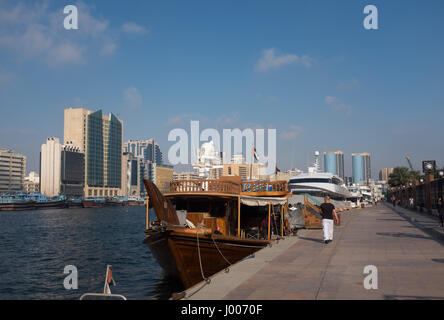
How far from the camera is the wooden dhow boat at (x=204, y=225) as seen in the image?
11.9m

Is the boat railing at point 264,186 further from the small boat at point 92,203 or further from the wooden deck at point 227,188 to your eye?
the small boat at point 92,203

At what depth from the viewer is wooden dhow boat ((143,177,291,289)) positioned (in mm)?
11883

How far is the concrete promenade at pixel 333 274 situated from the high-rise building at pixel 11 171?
18286cm

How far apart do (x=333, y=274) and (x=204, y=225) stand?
248 inches

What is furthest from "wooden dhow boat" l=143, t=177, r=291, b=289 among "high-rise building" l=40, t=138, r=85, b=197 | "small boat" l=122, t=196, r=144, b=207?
"high-rise building" l=40, t=138, r=85, b=197

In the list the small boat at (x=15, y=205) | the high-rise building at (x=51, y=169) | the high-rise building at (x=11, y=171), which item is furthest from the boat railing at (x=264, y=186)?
the high-rise building at (x=11, y=171)

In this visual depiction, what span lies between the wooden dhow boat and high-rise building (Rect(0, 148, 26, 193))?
17641 cm

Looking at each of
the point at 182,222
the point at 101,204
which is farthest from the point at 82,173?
the point at 182,222

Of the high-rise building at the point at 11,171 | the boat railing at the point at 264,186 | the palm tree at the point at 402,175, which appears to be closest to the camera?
the boat railing at the point at 264,186
